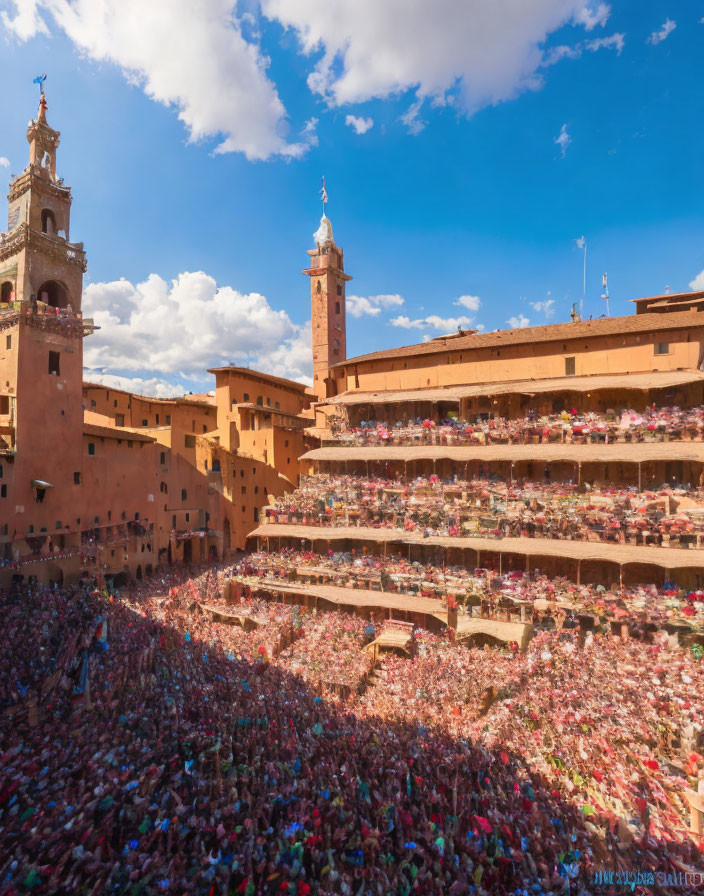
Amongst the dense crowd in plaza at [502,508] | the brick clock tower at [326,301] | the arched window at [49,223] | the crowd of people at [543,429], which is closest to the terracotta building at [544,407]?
the crowd of people at [543,429]

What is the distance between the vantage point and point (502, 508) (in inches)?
976

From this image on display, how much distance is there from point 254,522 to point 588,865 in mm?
30708

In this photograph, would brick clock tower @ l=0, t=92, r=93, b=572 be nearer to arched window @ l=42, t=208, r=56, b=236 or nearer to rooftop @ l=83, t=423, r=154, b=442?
Result: arched window @ l=42, t=208, r=56, b=236

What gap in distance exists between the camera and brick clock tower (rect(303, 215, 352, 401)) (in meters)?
53.2

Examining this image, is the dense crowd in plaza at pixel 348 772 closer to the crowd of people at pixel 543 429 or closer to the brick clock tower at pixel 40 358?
the brick clock tower at pixel 40 358

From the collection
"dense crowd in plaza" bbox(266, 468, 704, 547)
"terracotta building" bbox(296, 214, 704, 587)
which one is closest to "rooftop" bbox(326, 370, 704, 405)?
"terracotta building" bbox(296, 214, 704, 587)

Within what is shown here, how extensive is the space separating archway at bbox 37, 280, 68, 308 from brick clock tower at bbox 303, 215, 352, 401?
25.9 meters

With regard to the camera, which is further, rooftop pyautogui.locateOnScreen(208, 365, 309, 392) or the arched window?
rooftop pyautogui.locateOnScreen(208, 365, 309, 392)

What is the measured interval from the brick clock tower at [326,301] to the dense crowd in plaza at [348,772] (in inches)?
1521

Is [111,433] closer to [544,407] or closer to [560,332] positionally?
[544,407]

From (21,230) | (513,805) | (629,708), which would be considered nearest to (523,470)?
(629,708)

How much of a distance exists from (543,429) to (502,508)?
508 cm

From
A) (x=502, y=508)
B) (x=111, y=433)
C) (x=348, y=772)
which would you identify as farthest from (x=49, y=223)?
(x=348, y=772)

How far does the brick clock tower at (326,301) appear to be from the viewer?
5325cm
